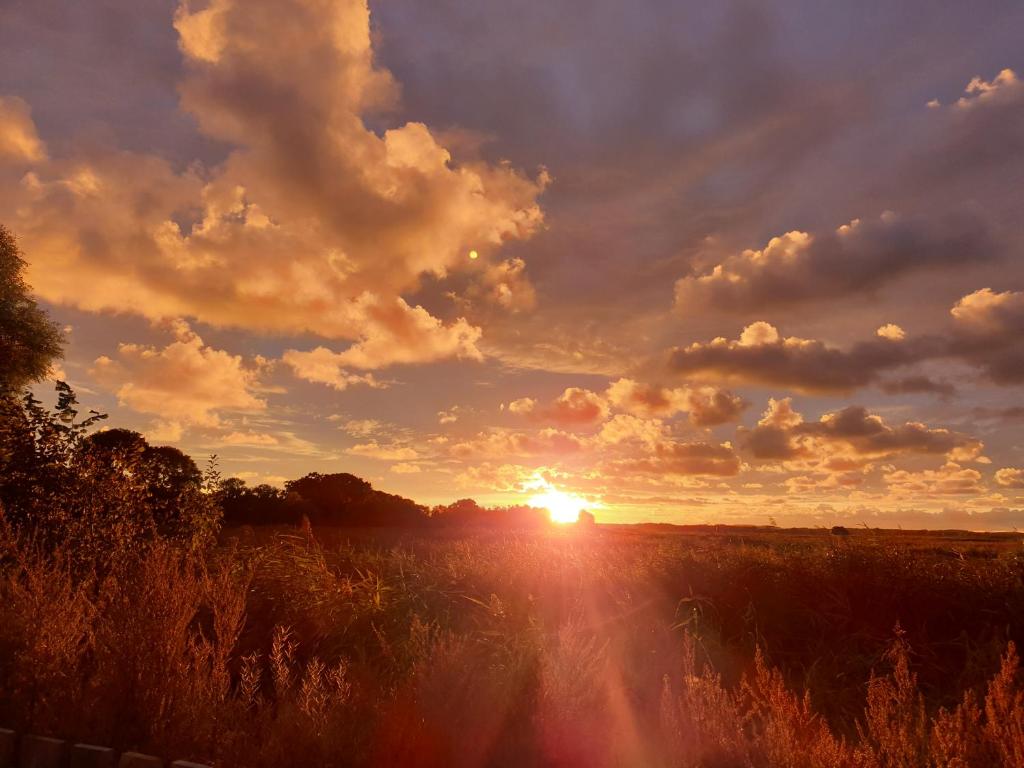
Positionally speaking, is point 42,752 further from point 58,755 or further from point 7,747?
point 7,747

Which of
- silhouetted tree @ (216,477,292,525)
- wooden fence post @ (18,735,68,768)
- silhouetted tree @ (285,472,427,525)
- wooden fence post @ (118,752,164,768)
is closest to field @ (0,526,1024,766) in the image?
wooden fence post @ (18,735,68,768)

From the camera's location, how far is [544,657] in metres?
5.63

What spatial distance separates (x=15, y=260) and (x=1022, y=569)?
30.8m

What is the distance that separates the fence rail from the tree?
24.4 metres

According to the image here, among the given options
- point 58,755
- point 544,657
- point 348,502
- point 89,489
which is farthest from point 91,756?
point 348,502

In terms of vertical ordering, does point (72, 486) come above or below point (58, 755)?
above

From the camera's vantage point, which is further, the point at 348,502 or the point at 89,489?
the point at 348,502

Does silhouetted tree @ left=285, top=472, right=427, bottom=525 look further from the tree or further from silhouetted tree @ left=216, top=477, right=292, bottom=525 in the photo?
the tree

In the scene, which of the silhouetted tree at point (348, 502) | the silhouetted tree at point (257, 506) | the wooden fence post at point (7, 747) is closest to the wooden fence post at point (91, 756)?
the wooden fence post at point (7, 747)

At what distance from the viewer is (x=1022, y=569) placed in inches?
353

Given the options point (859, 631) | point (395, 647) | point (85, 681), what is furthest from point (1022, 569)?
point (85, 681)

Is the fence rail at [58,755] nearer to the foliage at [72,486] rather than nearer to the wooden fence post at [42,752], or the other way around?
the wooden fence post at [42,752]

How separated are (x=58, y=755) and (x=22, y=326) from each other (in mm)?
26700

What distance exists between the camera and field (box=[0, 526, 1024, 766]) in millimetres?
4598
